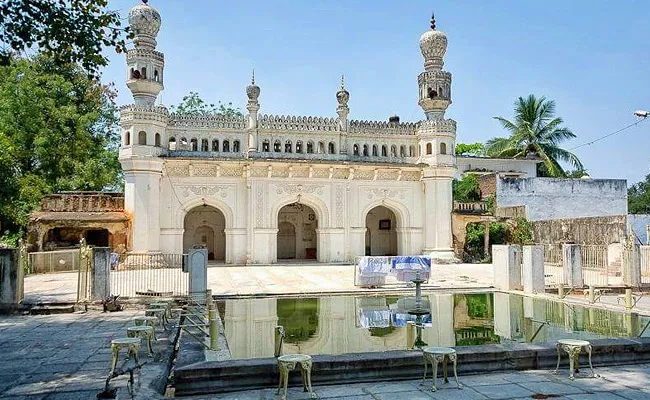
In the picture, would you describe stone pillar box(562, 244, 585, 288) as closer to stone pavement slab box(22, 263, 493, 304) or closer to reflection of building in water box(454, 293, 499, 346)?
stone pavement slab box(22, 263, 493, 304)

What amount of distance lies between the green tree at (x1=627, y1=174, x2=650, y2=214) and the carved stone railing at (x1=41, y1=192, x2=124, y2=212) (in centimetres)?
4406

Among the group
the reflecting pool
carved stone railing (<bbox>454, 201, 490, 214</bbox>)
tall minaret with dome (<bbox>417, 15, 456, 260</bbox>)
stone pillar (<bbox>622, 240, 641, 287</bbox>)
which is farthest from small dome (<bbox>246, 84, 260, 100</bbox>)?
stone pillar (<bbox>622, 240, 641, 287</bbox>)

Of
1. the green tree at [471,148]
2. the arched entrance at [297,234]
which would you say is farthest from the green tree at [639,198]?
the arched entrance at [297,234]

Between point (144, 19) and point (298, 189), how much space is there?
926 cm

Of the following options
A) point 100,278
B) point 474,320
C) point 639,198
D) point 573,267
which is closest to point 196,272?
point 100,278

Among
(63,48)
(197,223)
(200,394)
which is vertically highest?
(63,48)

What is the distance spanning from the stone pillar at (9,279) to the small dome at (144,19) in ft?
44.0

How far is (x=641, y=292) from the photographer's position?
502 inches

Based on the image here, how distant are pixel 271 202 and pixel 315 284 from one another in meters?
7.82

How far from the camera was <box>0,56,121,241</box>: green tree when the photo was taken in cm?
2362

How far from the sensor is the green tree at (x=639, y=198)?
156 feet

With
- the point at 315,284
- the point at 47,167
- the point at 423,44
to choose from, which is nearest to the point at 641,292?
the point at 315,284

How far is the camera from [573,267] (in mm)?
13336

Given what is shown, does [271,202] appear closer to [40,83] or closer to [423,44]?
[423,44]
